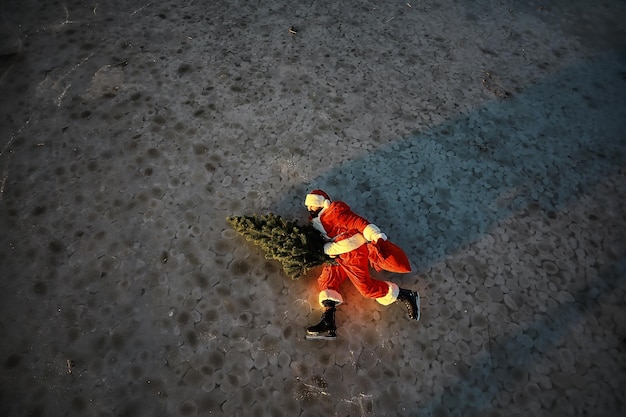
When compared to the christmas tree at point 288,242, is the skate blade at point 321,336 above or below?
below

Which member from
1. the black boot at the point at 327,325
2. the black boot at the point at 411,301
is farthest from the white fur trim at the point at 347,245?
the black boot at the point at 411,301

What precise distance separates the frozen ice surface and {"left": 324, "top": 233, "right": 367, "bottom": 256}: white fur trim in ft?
1.68

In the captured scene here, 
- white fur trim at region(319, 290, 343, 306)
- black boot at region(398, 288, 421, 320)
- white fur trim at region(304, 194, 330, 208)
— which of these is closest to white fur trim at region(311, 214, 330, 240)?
white fur trim at region(304, 194, 330, 208)

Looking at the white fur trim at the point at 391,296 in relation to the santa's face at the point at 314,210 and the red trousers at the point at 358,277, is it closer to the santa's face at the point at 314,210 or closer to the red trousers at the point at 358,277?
the red trousers at the point at 358,277

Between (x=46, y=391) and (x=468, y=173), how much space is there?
5007 millimetres

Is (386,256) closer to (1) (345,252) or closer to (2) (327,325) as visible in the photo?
(1) (345,252)

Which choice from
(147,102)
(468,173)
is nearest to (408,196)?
(468,173)

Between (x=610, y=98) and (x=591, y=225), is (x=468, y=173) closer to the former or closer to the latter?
(x=591, y=225)

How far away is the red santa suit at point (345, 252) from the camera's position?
→ 3.78 meters

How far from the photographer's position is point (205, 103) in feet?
18.2

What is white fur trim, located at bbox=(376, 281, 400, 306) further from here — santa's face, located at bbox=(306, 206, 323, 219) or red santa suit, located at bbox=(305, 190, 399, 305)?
santa's face, located at bbox=(306, 206, 323, 219)

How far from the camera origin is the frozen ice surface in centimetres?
364

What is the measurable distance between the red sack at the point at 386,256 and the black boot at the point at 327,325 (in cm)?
59

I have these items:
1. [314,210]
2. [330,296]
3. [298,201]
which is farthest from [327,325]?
[298,201]
